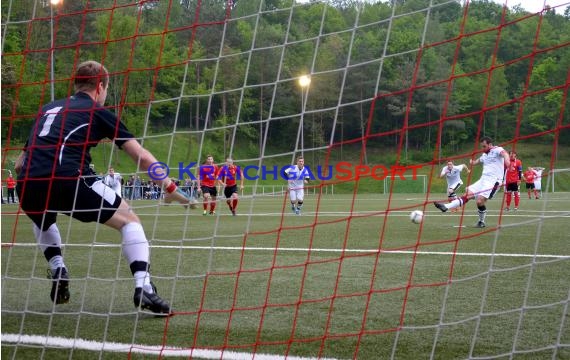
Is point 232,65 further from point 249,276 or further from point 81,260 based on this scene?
point 81,260

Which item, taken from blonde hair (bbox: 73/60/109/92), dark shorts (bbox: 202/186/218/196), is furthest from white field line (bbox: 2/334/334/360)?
dark shorts (bbox: 202/186/218/196)

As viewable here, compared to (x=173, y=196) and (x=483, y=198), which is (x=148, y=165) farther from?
→ (x=483, y=198)

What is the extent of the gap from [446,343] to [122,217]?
2.38 metres

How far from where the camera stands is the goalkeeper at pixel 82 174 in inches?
173

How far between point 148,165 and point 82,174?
1.64 feet

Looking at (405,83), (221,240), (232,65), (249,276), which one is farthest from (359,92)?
(221,240)

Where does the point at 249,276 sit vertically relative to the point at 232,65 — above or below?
below

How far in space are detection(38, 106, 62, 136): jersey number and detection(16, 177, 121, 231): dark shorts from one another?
0.36m

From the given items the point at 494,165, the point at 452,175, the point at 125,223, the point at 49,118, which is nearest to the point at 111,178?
the point at 494,165

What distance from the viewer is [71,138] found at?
14.6ft

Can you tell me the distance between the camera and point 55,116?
4.54 meters

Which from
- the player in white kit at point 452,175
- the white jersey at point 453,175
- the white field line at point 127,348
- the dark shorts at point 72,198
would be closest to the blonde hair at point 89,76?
the dark shorts at point 72,198

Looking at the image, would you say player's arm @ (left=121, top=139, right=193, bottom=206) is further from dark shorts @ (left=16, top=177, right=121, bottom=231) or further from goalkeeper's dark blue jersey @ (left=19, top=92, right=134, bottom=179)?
dark shorts @ (left=16, top=177, right=121, bottom=231)

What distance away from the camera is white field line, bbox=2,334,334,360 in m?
3.51
